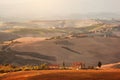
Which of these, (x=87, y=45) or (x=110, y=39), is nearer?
(x=87, y=45)

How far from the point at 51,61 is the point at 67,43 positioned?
2571 cm

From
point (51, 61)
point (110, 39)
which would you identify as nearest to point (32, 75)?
point (51, 61)

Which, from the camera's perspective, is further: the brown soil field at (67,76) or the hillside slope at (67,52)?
the hillside slope at (67,52)

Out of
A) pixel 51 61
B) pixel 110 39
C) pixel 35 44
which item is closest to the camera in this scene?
pixel 51 61

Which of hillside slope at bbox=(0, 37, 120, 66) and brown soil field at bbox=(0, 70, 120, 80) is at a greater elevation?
brown soil field at bbox=(0, 70, 120, 80)

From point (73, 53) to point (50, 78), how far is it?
→ 235 feet

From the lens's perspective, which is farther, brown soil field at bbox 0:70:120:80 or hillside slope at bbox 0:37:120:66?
hillside slope at bbox 0:37:120:66

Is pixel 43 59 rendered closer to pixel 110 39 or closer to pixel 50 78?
pixel 110 39

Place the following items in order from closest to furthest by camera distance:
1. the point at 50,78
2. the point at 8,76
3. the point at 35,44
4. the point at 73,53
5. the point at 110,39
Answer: the point at 50,78
the point at 8,76
the point at 73,53
the point at 35,44
the point at 110,39

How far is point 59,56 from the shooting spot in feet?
339

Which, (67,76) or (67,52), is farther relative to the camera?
(67,52)

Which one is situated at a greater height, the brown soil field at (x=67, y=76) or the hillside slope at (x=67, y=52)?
the brown soil field at (x=67, y=76)

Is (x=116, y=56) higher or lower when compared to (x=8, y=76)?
lower

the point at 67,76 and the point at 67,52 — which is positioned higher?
the point at 67,76
